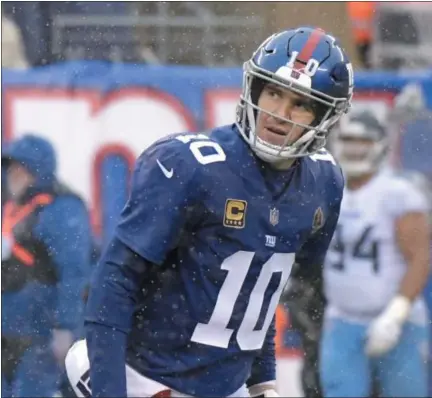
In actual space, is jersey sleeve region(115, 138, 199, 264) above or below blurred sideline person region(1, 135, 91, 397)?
above

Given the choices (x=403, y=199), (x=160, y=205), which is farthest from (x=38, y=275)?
(x=160, y=205)

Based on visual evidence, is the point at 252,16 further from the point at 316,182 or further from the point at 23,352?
the point at 316,182

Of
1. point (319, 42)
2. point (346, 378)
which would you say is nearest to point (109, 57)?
point (346, 378)

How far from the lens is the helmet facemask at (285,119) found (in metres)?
2.75

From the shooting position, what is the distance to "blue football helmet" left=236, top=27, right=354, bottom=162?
9.06 feet

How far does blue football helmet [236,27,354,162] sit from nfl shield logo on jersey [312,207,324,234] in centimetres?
A: 16

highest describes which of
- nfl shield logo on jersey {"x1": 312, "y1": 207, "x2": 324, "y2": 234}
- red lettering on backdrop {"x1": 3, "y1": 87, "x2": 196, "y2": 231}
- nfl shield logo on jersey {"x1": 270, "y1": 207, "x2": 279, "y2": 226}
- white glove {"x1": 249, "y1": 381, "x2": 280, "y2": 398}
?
nfl shield logo on jersey {"x1": 270, "y1": 207, "x2": 279, "y2": 226}

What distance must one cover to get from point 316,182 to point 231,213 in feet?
1.00

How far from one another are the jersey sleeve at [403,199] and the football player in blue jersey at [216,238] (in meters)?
2.19

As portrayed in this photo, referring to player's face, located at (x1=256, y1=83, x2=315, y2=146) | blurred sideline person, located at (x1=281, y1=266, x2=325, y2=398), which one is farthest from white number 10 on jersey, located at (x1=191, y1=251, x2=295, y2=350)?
blurred sideline person, located at (x1=281, y1=266, x2=325, y2=398)

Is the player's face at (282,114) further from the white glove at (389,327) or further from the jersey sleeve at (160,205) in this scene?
the white glove at (389,327)

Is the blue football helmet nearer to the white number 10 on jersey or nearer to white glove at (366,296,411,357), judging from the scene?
the white number 10 on jersey

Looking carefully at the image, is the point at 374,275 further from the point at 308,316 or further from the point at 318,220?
the point at 318,220

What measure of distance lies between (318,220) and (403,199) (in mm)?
2204
